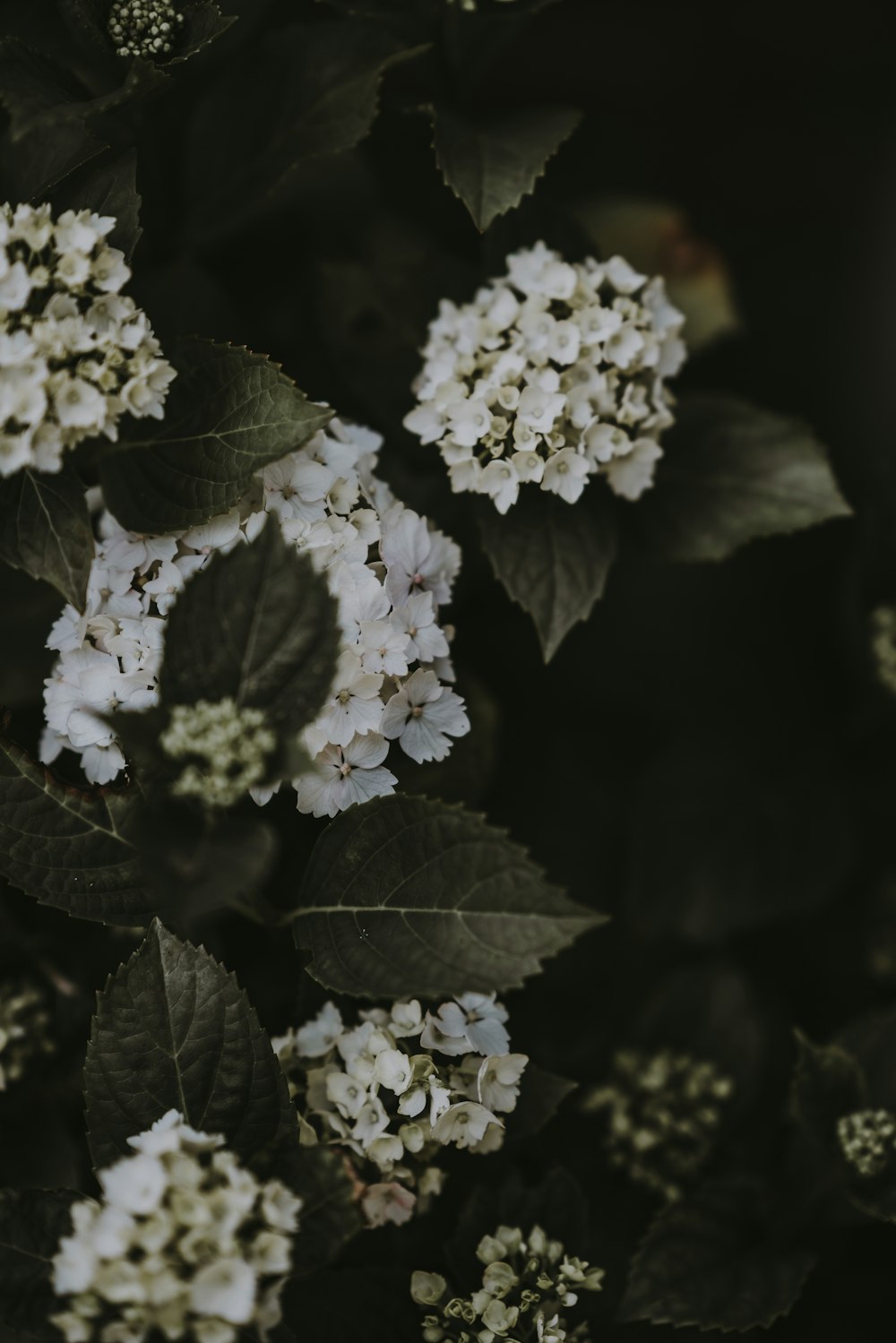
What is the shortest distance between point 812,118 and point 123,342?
1817 millimetres

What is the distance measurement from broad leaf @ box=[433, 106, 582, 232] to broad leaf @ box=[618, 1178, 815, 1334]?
1.40m

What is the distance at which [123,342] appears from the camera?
126 centimetres

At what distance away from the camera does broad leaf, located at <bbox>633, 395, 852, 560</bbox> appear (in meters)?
1.71

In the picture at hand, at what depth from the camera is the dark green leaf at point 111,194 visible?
135 centimetres

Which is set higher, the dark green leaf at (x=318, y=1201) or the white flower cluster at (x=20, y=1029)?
the dark green leaf at (x=318, y=1201)

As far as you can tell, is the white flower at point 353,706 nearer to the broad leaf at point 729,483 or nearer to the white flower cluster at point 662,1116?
the broad leaf at point 729,483

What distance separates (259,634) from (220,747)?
0.40ft

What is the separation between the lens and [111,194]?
4.49 feet

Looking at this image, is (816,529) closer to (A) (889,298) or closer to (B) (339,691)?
(A) (889,298)

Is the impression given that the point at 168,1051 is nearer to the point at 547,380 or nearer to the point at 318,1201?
the point at 318,1201

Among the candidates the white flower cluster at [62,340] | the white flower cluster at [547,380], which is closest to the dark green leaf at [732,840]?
the white flower cluster at [547,380]

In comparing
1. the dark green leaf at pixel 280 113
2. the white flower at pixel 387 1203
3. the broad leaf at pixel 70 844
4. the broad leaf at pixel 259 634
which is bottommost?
the white flower at pixel 387 1203

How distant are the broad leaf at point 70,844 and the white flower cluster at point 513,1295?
1.90 feet

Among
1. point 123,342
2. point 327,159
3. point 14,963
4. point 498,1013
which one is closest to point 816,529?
point 327,159
